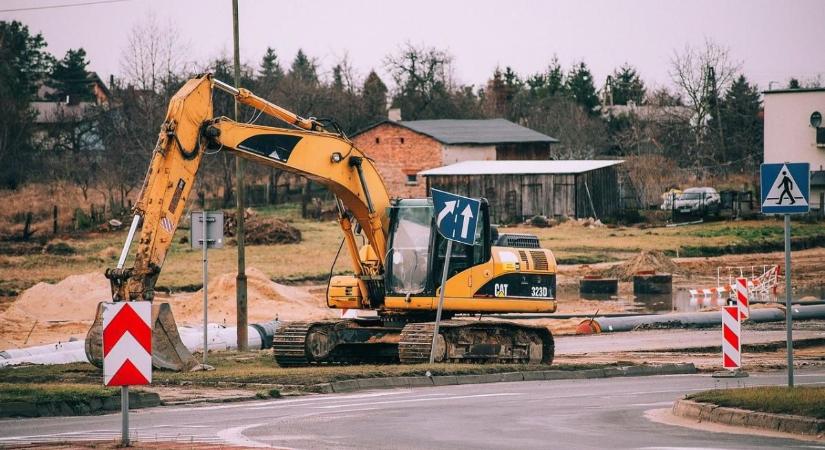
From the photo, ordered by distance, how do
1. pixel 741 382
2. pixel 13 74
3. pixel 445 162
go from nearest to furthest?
pixel 741 382
pixel 445 162
pixel 13 74

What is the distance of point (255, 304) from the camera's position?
134 ft

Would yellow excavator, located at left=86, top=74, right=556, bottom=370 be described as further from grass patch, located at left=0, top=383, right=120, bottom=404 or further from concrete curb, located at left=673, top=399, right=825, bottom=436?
concrete curb, located at left=673, top=399, right=825, bottom=436

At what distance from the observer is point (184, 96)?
2366 cm

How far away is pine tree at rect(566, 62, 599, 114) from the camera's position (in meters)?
136

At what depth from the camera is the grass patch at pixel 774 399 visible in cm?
1622

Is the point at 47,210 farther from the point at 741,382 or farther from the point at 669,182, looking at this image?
the point at 741,382

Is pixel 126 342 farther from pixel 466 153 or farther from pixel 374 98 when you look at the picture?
pixel 374 98

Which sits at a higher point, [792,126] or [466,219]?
[792,126]

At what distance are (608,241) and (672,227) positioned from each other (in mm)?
7141

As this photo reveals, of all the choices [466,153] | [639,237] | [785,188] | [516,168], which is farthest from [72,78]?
[785,188]

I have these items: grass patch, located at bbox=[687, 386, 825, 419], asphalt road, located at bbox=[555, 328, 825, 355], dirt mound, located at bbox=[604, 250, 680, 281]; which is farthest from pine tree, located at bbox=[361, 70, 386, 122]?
grass patch, located at bbox=[687, 386, 825, 419]

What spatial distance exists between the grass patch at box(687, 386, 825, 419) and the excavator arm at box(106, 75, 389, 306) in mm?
8909

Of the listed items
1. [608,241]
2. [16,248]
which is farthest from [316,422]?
[608,241]

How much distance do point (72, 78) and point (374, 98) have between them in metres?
30.5
